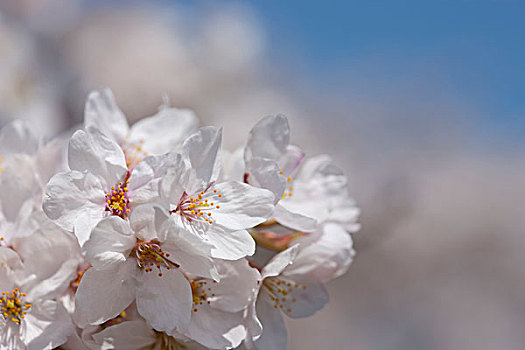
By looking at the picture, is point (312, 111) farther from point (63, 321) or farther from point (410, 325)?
point (63, 321)

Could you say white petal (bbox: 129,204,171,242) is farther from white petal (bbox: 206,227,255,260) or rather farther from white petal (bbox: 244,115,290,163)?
white petal (bbox: 244,115,290,163)

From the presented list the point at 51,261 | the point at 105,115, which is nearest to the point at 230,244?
the point at 51,261

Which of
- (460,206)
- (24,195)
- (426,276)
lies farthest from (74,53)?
(460,206)

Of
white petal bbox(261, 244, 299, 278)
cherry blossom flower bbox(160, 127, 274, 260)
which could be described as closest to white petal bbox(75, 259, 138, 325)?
cherry blossom flower bbox(160, 127, 274, 260)

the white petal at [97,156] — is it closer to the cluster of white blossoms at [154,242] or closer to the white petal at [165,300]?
the cluster of white blossoms at [154,242]

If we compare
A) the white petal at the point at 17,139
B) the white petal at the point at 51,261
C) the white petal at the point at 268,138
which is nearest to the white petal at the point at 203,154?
the white petal at the point at 268,138

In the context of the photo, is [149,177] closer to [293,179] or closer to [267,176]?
[267,176]
